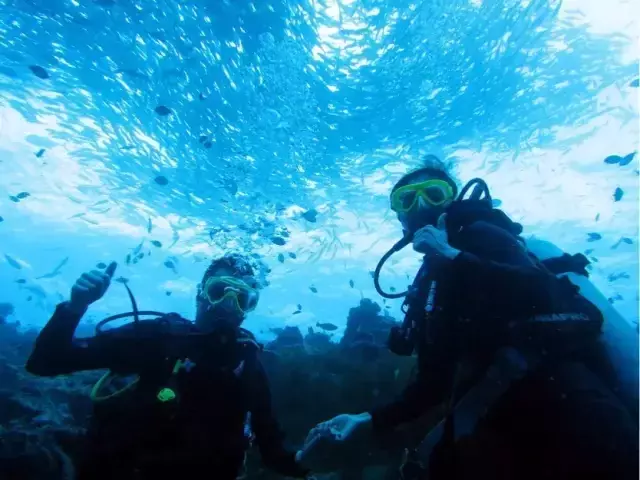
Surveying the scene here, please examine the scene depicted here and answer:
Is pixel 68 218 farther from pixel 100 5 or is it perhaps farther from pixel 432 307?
pixel 432 307

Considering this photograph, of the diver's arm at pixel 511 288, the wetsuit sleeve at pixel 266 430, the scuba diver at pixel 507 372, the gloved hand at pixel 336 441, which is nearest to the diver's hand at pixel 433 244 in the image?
the scuba diver at pixel 507 372

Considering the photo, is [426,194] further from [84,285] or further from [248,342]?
[84,285]

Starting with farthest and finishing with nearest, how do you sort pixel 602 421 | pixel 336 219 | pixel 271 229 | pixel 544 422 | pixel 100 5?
pixel 271 229, pixel 336 219, pixel 100 5, pixel 544 422, pixel 602 421

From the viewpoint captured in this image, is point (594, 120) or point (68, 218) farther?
point (68, 218)

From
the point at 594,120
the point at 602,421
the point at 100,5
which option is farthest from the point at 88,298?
the point at 594,120

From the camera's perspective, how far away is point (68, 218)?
2903cm

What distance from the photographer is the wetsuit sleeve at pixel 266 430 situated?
4.09 metres

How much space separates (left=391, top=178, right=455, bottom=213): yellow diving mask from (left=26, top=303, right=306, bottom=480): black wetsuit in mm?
2444

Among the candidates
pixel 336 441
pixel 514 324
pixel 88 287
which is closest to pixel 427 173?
pixel 514 324

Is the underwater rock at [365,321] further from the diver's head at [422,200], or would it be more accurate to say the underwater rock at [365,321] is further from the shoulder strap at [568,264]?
the shoulder strap at [568,264]

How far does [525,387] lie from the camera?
88.0 inches

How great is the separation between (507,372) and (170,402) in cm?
291

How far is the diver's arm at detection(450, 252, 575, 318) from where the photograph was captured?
2443 mm

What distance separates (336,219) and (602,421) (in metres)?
21.3
